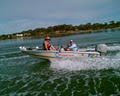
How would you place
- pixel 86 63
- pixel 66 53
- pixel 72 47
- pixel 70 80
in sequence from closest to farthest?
1. pixel 70 80
2. pixel 86 63
3. pixel 66 53
4. pixel 72 47

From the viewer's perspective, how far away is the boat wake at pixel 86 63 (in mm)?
8969

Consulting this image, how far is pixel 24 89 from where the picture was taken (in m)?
6.81

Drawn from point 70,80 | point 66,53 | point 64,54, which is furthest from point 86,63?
point 70,80

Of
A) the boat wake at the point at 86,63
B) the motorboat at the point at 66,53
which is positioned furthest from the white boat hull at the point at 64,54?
the boat wake at the point at 86,63

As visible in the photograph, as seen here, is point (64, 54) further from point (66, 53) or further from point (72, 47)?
point (72, 47)

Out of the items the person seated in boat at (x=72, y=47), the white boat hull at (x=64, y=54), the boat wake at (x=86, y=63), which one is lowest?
the boat wake at (x=86, y=63)

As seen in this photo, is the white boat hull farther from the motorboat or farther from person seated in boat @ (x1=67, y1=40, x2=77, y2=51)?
person seated in boat @ (x1=67, y1=40, x2=77, y2=51)

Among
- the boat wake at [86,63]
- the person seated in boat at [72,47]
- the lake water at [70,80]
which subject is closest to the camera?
the lake water at [70,80]

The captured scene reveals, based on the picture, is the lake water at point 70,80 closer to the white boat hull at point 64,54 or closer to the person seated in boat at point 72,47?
the white boat hull at point 64,54

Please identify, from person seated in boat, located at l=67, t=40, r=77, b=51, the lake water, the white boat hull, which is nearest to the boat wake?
the lake water

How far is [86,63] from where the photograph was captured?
9719 millimetres

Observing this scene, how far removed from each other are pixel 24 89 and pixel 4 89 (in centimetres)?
106

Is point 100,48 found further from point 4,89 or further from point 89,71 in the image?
point 4,89

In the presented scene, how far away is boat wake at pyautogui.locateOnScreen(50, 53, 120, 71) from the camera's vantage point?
353 inches
